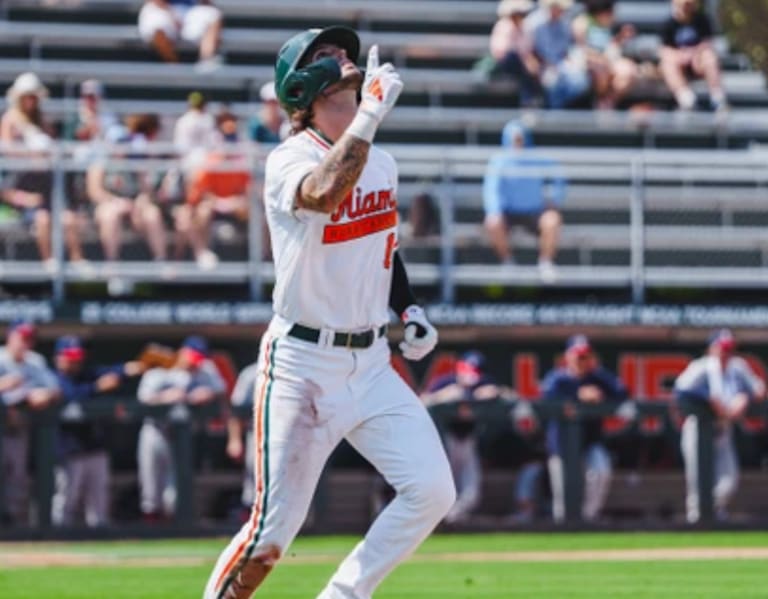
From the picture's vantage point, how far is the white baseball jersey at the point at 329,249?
6984 mm

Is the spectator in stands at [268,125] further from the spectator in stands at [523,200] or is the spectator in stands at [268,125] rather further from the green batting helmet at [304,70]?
the green batting helmet at [304,70]

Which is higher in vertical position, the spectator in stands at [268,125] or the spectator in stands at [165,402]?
the spectator in stands at [268,125]

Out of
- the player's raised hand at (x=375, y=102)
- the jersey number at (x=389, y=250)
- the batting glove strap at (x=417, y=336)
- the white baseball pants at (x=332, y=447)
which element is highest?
the player's raised hand at (x=375, y=102)

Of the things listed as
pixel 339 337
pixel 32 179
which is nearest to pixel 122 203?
pixel 32 179

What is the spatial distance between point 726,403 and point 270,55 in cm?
628

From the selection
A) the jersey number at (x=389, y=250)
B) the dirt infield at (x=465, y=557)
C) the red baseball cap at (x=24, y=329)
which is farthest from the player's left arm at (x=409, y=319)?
the red baseball cap at (x=24, y=329)

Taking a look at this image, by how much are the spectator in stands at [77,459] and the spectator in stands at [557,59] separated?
6043 millimetres

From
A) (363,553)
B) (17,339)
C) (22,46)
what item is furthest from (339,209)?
(22,46)

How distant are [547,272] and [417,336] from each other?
11.1 metres

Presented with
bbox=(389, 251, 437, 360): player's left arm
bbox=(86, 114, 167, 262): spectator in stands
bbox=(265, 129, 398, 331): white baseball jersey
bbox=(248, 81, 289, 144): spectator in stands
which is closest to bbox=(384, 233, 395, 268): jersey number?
bbox=(265, 129, 398, 331): white baseball jersey

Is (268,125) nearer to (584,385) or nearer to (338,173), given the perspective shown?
(584,385)

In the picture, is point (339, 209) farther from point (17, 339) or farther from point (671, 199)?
point (671, 199)

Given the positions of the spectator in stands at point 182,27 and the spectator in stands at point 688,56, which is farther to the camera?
the spectator in stands at point 688,56

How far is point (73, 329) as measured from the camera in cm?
1761
